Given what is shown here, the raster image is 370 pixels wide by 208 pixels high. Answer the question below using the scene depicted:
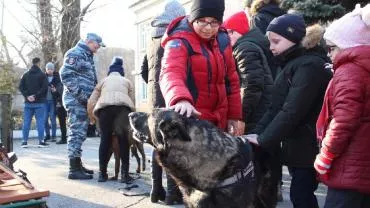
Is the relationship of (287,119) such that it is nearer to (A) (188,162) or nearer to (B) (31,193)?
(A) (188,162)

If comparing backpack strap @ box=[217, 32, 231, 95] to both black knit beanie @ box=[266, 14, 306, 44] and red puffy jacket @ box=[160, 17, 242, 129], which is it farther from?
black knit beanie @ box=[266, 14, 306, 44]

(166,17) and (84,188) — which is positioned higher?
(166,17)

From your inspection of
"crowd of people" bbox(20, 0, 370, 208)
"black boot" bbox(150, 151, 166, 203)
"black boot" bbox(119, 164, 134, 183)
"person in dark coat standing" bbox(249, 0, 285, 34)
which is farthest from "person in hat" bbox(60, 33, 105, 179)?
"person in dark coat standing" bbox(249, 0, 285, 34)

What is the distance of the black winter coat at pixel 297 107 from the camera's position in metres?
3.38

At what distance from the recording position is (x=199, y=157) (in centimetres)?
296

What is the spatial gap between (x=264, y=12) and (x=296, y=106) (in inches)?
93.7

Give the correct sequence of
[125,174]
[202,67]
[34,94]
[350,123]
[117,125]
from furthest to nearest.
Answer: [34,94], [125,174], [117,125], [202,67], [350,123]

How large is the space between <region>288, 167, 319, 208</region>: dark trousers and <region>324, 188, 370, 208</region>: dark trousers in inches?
22.3

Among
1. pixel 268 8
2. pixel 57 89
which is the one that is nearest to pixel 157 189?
pixel 268 8

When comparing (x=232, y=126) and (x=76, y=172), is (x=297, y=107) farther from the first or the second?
(x=76, y=172)

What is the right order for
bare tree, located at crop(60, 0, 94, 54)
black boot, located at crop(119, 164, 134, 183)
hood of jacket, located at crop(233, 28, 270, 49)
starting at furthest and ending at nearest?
bare tree, located at crop(60, 0, 94, 54)
black boot, located at crop(119, 164, 134, 183)
hood of jacket, located at crop(233, 28, 270, 49)

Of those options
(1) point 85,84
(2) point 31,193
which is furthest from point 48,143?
(2) point 31,193

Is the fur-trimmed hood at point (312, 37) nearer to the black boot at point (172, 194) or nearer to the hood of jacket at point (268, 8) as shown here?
the hood of jacket at point (268, 8)

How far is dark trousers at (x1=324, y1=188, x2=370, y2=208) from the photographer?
9.52ft
